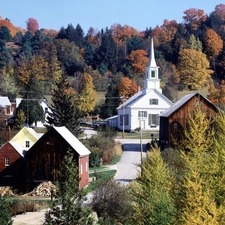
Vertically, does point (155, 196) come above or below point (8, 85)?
below

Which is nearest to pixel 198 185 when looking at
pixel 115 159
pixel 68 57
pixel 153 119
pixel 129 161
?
pixel 129 161

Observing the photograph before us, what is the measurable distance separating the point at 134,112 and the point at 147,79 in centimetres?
418

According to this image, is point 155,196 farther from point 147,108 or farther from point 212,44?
point 212,44

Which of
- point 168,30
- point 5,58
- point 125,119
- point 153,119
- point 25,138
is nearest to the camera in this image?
point 25,138

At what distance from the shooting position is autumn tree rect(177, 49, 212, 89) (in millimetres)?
98562

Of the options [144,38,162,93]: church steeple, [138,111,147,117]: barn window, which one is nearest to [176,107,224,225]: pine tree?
[138,111,147,117]: barn window

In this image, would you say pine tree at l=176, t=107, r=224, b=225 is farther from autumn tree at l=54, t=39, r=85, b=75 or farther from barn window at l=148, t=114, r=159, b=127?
autumn tree at l=54, t=39, r=85, b=75

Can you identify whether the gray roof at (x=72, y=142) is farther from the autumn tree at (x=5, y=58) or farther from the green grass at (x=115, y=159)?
the autumn tree at (x=5, y=58)

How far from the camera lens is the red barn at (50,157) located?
132ft

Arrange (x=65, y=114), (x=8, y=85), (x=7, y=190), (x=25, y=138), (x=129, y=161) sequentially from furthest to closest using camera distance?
(x=8, y=85) < (x=65, y=114) < (x=129, y=161) < (x=25, y=138) < (x=7, y=190)

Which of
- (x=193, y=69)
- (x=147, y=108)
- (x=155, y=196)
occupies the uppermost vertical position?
(x=193, y=69)

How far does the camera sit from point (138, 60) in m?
106

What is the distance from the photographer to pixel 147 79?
69562 millimetres

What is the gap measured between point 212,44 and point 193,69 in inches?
554
